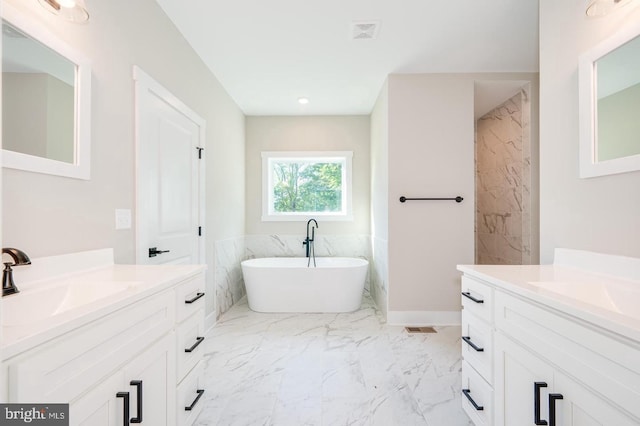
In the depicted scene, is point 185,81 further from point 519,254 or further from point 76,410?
point 519,254

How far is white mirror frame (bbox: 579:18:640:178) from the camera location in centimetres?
140

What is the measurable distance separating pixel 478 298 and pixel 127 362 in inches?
58.1

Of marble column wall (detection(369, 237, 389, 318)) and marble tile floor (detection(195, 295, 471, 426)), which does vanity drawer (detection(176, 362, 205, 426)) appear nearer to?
marble tile floor (detection(195, 295, 471, 426))

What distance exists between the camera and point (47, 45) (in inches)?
50.3

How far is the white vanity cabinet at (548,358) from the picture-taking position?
0.82 meters

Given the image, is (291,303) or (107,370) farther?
(291,303)

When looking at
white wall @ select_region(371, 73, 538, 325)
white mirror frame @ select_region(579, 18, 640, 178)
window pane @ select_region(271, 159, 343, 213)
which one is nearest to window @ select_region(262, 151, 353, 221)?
window pane @ select_region(271, 159, 343, 213)

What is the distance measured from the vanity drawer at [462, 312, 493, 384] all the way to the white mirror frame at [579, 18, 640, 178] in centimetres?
88

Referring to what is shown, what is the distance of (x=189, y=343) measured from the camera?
1512 millimetres

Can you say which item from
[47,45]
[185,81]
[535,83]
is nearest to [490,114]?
[535,83]

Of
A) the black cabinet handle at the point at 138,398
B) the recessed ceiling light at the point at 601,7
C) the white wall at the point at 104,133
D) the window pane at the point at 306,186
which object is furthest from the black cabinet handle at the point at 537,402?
the window pane at the point at 306,186

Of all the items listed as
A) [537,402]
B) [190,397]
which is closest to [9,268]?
[190,397]

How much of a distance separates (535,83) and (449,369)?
285 cm

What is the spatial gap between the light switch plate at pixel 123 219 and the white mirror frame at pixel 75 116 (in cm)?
30
